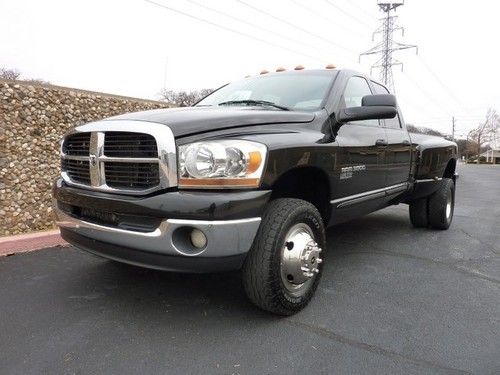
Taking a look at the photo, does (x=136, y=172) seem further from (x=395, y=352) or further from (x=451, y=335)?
(x=451, y=335)

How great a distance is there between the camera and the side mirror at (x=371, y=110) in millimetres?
3281

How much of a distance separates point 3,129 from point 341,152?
3.87 m

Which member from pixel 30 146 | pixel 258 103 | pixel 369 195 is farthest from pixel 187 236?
pixel 30 146

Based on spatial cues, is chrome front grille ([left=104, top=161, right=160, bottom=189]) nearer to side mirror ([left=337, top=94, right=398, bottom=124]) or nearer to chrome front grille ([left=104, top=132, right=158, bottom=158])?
chrome front grille ([left=104, top=132, right=158, bottom=158])

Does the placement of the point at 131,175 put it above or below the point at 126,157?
below

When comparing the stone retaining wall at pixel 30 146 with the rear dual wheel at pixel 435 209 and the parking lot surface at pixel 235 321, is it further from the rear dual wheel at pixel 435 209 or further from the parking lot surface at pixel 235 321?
the rear dual wheel at pixel 435 209

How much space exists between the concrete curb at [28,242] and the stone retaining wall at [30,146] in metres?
0.59

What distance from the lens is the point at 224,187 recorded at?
7.89ft

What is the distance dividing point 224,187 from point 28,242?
9.83ft

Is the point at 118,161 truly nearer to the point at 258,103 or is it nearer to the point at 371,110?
the point at 258,103

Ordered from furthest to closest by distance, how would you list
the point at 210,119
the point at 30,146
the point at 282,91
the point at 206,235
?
the point at 30,146, the point at 282,91, the point at 210,119, the point at 206,235

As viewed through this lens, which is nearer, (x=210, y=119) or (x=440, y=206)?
(x=210, y=119)

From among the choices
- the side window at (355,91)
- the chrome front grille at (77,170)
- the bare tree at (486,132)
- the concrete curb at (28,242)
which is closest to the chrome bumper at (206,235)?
the chrome front grille at (77,170)

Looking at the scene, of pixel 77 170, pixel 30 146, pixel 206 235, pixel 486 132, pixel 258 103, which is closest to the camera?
pixel 206 235
